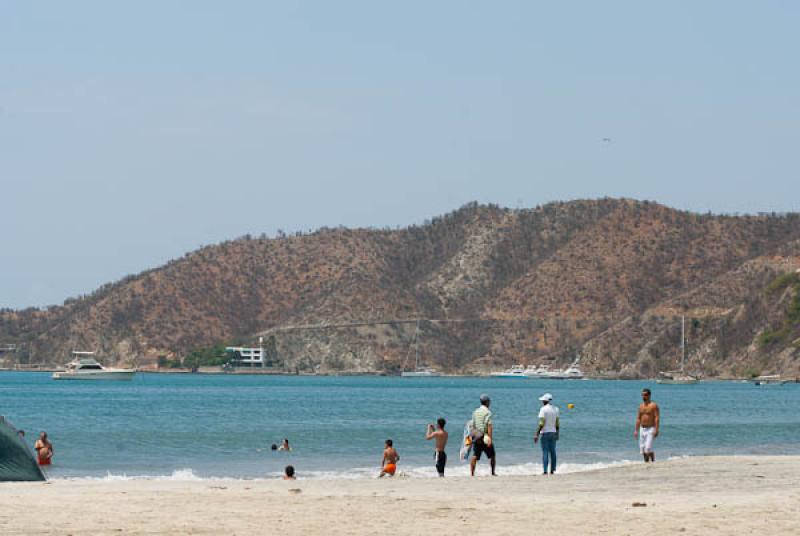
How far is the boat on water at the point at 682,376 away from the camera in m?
180

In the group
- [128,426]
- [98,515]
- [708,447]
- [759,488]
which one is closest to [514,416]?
[128,426]

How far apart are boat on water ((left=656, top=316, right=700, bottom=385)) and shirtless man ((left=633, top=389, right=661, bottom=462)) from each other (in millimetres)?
152463

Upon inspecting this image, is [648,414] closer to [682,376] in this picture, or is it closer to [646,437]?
[646,437]

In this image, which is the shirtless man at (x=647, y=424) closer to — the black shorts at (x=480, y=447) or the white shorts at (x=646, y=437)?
the white shorts at (x=646, y=437)

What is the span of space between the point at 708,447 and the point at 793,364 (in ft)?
403

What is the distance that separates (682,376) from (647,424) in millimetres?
162562

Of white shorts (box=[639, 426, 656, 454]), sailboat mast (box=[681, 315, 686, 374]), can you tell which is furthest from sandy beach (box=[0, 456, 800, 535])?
sailboat mast (box=[681, 315, 686, 374])

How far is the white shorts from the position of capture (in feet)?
95.3

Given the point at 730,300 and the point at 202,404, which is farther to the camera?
the point at 730,300

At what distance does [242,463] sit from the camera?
143ft

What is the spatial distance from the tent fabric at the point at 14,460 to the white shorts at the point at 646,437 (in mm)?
13208

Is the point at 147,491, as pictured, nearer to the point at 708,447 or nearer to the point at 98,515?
the point at 98,515

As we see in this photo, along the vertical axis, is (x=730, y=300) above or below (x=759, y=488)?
above

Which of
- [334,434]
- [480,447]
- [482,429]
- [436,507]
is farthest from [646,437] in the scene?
[334,434]
